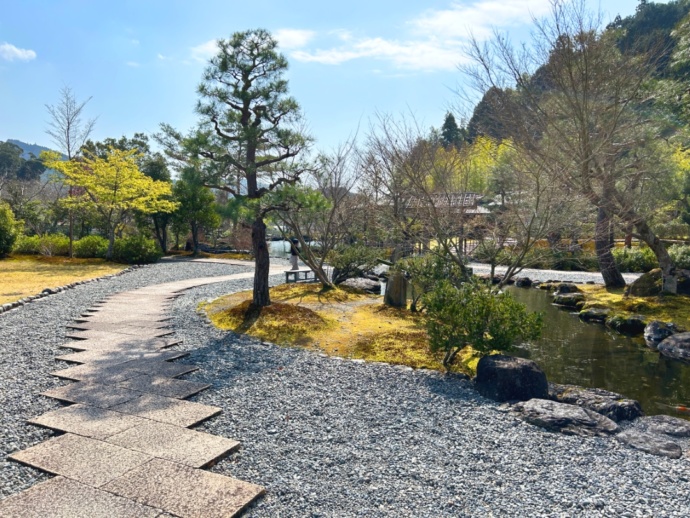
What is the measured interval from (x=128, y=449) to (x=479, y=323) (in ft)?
12.3

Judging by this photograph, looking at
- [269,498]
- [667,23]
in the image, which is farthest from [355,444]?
[667,23]

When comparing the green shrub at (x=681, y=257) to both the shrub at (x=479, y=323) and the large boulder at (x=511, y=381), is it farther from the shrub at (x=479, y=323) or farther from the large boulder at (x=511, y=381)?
the large boulder at (x=511, y=381)

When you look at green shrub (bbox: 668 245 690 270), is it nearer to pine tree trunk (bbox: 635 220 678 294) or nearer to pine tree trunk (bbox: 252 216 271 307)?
pine tree trunk (bbox: 635 220 678 294)

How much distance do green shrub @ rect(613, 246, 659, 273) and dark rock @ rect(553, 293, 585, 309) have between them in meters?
6.59

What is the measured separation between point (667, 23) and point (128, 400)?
3697cm

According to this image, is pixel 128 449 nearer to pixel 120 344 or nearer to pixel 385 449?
pixel 385 449

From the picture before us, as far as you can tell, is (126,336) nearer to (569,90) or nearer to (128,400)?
(128,400)

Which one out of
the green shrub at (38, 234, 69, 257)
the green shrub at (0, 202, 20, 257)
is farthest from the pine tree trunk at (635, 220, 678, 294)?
the green shrub at (0, 202, 20, 257)

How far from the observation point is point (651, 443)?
3.70 metres

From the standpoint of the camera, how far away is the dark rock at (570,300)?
11453 millimetres

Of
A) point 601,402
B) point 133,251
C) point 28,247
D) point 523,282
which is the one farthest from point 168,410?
point 28,247

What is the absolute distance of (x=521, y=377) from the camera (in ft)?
15.0

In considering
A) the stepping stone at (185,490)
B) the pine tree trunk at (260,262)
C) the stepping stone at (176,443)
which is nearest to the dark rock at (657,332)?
the pine tree trunk at (260,262)

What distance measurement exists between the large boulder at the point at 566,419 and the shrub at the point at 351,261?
782 centimetres
